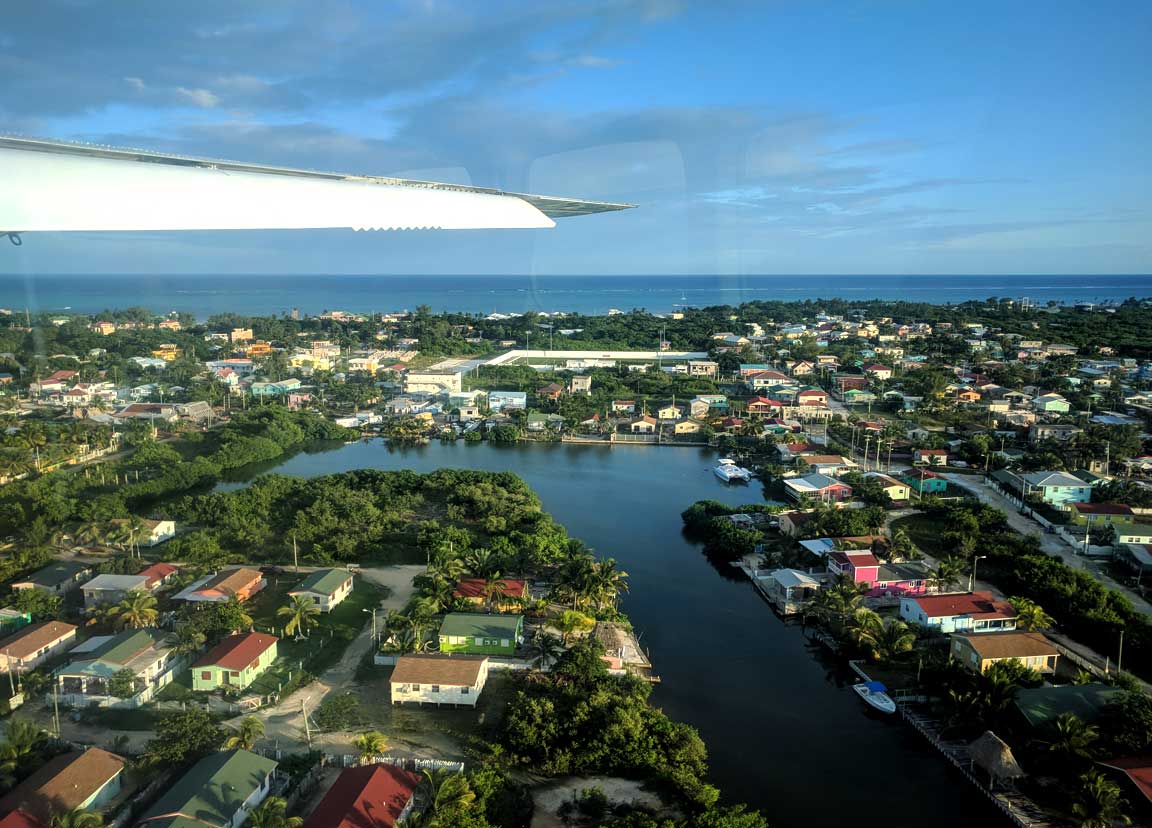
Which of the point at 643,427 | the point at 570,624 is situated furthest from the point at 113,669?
the point at 643,427

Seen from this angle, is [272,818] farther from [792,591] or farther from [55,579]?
[792,591]

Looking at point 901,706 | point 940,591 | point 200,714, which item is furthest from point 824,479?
point 200,714

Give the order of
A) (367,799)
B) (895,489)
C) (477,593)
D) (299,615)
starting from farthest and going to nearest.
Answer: (895,489) < (477,593) < (299,615) < (367,799)

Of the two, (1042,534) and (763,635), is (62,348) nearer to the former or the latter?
(763,635)

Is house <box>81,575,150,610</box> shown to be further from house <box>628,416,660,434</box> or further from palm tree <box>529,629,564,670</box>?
house <box>628,416,660,434</box>

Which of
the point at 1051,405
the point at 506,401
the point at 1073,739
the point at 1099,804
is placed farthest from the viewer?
the point at 506,401

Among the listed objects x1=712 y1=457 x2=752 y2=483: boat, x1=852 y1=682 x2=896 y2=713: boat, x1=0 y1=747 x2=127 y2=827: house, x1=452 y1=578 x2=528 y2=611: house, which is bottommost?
x1=852 y1=682 x2=896 y2=713: boat

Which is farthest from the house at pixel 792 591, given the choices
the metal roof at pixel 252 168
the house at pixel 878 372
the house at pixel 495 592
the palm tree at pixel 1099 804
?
the house at pixel 878 372

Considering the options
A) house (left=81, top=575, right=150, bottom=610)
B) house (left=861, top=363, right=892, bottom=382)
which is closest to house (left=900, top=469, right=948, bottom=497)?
house (left=861, top=363, right=892, bottom=382)
